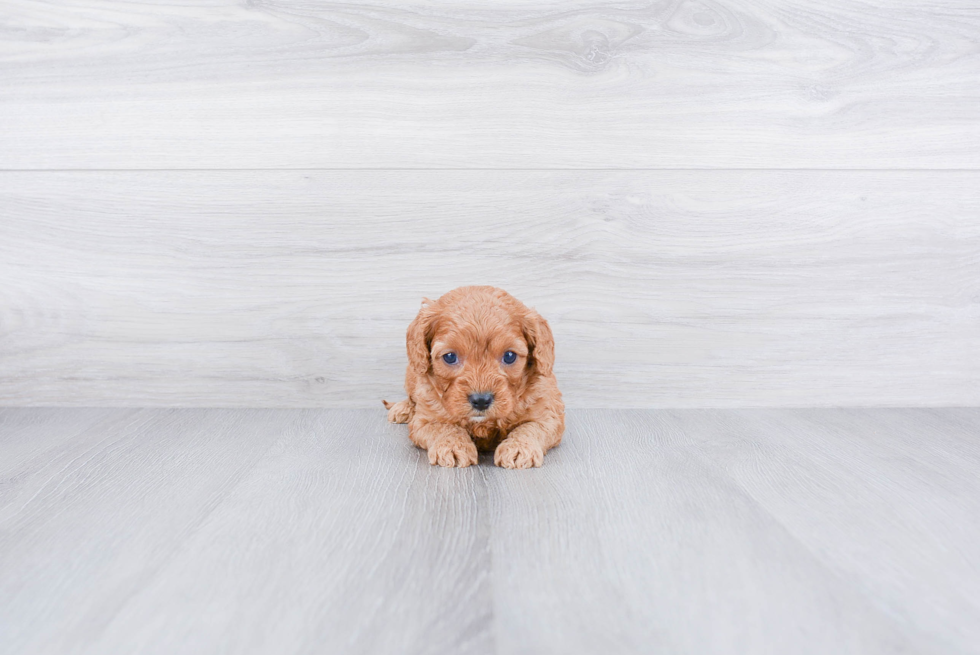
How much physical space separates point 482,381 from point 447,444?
0.13 m

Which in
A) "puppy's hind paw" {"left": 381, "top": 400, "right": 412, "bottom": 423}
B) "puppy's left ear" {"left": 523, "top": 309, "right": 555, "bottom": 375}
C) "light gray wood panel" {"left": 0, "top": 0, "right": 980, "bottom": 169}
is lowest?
"puppy's hind paw" {"left": 381, "top": 400, "right": 412, "bottom": 423}

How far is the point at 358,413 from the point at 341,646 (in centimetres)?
91

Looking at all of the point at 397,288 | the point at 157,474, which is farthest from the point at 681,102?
the point at 157,474

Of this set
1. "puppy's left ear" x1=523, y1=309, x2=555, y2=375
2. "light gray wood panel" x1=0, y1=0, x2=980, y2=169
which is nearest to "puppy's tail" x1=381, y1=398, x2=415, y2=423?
"puppy's left ear" x1=523, y1=309, x2=555, y2=375

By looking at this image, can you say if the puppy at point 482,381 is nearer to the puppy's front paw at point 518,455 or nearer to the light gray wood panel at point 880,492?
the puppy's front paw at point 518,455

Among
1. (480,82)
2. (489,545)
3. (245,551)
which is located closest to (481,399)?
(489,545)

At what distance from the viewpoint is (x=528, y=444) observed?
1089 millimetres

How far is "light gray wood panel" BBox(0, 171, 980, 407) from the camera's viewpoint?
1.44 metres

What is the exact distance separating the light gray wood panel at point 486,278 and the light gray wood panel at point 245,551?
0.34 m

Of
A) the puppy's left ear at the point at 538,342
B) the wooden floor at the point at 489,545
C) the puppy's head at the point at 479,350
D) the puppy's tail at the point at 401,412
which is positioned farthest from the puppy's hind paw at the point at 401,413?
the puppy's left ear at the point at 538,342

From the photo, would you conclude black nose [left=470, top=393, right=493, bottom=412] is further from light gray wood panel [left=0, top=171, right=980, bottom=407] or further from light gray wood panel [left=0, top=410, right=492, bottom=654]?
light gray wood panel [left=0, top=171, right=980, bottom=407]

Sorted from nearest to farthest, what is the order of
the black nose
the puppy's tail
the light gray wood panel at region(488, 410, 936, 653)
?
1. the light gray wood panel at region(488, 410, 936, 653)
2. the black nose
3. the puppy's tail

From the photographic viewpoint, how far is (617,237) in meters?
1.45

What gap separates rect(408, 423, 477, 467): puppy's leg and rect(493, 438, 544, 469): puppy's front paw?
5 centimetres
